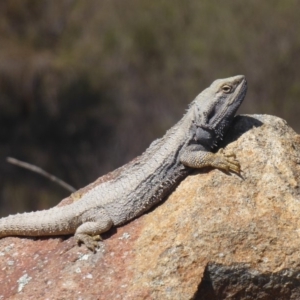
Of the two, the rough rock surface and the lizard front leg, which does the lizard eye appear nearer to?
the rough rock surface

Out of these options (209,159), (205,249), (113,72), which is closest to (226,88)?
(209,159)

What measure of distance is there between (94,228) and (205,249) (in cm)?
109

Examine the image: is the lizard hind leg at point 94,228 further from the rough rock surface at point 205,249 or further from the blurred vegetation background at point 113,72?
the blurred vegetation background at point 113,72

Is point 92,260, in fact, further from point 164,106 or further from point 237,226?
point 164,106

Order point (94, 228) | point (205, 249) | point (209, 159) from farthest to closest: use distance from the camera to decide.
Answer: point (94, 228) < point (209, 159) < point (205, 249)

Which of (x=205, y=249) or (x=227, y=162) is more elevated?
(x=227, y=162)

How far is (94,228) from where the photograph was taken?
4.84 m

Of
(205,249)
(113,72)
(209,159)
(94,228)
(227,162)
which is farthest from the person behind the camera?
(113,72)

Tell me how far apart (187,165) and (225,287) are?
114cm

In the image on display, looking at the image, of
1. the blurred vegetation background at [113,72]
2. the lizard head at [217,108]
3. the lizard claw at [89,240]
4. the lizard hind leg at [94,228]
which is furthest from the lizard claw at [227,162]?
the blurred vegetation background at [113,72]

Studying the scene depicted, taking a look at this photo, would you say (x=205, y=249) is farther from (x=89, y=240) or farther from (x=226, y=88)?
(x=226, y=88)

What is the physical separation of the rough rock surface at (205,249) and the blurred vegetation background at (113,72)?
8960 millimetres

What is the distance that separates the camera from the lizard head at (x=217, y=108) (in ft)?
16.6

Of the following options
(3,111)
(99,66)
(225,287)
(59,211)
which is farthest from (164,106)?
(225,287)
